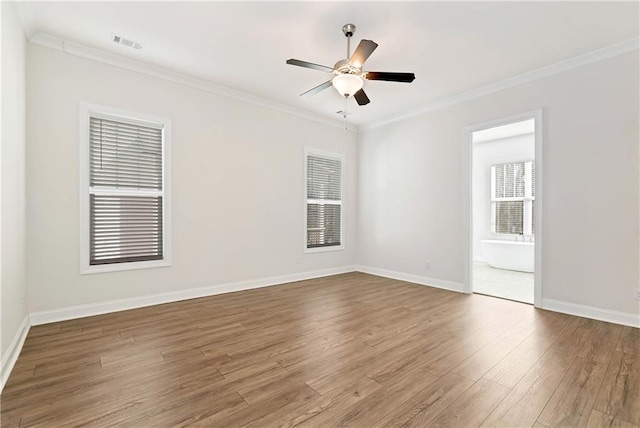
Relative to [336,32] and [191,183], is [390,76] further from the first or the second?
[191,183]

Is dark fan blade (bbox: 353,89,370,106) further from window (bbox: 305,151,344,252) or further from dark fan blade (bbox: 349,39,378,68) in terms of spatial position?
window (bbox: 305,151,344,252)

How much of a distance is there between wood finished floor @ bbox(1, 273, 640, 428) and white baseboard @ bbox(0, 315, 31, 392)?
0.05 m

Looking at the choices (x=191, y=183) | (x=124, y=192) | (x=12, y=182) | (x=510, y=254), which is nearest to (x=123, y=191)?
(x=124, y=192)

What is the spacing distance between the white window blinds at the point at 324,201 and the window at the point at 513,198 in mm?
4037

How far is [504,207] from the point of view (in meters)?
7.16

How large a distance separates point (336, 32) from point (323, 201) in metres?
3.18

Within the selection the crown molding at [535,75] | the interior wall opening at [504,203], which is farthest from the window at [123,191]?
the interior wall opening at [504,203]

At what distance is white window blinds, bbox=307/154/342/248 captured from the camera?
5.59m

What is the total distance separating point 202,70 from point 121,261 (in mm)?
2552

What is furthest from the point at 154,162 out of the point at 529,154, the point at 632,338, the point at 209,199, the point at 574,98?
the point at 529,154

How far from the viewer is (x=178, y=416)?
5.61ft

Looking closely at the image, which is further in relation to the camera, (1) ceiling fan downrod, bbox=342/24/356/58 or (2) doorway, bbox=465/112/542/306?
(2) doorway, bbox=465/112/542/306

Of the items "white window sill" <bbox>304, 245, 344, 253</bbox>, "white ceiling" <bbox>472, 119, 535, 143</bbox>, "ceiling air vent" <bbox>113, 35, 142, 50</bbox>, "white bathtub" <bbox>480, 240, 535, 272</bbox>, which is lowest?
"white bathtub" <bbox>480, 240, 535, 272</bbox>

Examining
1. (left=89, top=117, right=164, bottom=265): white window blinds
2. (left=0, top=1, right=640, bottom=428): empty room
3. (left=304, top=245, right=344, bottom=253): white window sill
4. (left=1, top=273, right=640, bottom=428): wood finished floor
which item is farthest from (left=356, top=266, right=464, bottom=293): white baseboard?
(left=89, top=117, right=164, bottom=265): white window blinds
